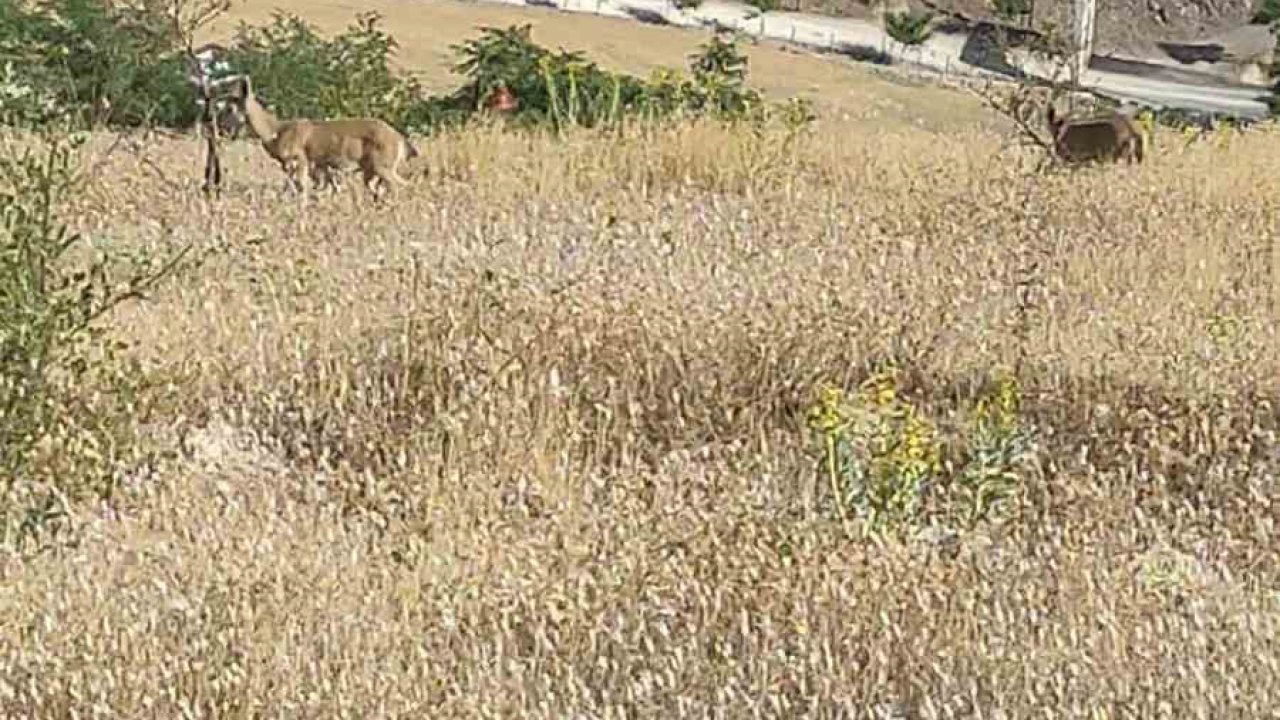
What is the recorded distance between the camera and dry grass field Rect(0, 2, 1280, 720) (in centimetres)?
242

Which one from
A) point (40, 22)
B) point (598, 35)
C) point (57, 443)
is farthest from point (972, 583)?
point (598, 35)

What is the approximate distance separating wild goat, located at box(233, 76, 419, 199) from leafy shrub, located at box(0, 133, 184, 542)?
126 inches

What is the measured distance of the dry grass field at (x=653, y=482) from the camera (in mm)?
2420

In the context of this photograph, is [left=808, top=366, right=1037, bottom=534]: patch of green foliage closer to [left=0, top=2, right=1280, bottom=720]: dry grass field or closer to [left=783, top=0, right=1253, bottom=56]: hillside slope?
[left=0, top=2, right=1280, bottom=720]: dry grass field

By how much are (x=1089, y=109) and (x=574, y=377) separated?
6.21 meters

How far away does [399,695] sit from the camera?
Result: 7.72ft

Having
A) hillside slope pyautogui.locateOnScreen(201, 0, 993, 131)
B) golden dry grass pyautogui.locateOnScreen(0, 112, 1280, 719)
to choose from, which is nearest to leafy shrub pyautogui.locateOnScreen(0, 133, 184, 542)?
golden dry grass pyautogui.locateOnScreen(0, 112, 1280, 719)

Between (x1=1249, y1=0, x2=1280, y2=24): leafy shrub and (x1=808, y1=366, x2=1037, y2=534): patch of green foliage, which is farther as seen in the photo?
(x1=1249, y1=0, x2=1280, y2=24): leafy shrub

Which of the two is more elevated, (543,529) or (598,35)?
(543,529)

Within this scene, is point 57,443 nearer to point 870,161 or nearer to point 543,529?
point 543,529

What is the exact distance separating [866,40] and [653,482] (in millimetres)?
33599

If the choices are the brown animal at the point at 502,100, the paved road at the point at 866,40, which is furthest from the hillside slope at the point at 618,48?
the brown animal at the point at 502,100

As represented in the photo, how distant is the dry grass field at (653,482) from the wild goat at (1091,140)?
134cm

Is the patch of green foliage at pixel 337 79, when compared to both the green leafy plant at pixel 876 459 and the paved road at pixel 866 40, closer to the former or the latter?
the green leafy plant at pixel 876 459
